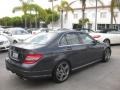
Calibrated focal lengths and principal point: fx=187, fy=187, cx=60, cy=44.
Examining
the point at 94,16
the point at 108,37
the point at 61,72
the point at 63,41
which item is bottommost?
the point at 61,72

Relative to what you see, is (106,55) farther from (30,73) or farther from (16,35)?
(16,35)

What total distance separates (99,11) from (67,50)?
37.1 meters

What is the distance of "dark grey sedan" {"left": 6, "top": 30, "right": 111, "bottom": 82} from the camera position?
4938mm

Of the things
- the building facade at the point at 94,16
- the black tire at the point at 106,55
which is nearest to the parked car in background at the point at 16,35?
the black tire at the point at 106,55

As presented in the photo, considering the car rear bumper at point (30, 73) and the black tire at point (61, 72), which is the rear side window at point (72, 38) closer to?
the black tire at point (61, 72)

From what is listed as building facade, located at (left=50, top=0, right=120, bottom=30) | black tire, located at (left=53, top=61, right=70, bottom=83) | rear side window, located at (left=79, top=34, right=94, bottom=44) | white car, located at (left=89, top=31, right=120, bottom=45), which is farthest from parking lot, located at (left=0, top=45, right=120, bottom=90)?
building facade, located at (left=50, top=0, right=120, bottom=30)

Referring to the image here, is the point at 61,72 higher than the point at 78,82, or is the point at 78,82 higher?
the point at 61,72

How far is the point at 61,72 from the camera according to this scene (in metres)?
5.48

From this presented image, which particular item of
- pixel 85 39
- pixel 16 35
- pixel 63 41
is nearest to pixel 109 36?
pixel 16 35

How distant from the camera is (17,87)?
511 cm

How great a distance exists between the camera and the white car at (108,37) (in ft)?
41.9

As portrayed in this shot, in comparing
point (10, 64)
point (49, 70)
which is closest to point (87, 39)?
point (49, 70)

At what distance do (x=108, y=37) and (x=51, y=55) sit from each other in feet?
29.6

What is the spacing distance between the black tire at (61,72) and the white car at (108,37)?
746cm
